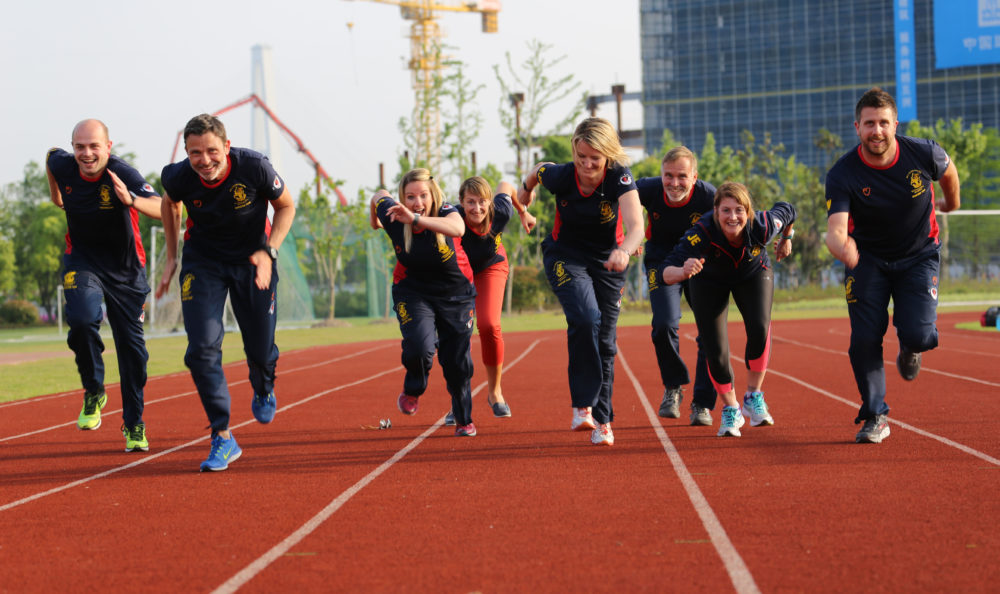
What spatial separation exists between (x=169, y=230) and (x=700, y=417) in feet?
12.8

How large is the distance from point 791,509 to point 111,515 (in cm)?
309

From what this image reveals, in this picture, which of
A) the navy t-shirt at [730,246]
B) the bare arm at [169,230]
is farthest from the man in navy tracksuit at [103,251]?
the navy t-shirt at [730,246]

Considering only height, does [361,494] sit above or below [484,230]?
below

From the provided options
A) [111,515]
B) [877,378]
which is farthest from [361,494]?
[877,378]

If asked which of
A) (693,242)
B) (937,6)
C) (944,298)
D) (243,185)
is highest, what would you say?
(937,6)

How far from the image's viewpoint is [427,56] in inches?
2286

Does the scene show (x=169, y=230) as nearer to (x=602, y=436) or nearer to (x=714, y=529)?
(x=602, y=436)

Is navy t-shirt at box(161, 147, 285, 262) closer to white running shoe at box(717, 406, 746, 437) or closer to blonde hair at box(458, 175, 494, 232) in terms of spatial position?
blonde hair at box(458, 175, 494, 232)

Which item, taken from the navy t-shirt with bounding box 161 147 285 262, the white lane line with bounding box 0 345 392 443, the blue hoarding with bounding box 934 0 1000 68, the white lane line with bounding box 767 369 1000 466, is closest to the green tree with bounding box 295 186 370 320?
the white lane line with bounding box 0 345 392 443

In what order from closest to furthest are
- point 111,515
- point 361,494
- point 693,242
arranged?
point 111,515, point 361,494, point 693,242

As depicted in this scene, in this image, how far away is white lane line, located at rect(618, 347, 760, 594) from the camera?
11.4 feet

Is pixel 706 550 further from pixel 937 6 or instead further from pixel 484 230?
pixel 937 6

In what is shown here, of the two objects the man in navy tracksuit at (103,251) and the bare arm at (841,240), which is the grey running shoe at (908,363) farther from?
the man in navy tracksuit at (103,251)

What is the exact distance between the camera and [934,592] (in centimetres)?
328
